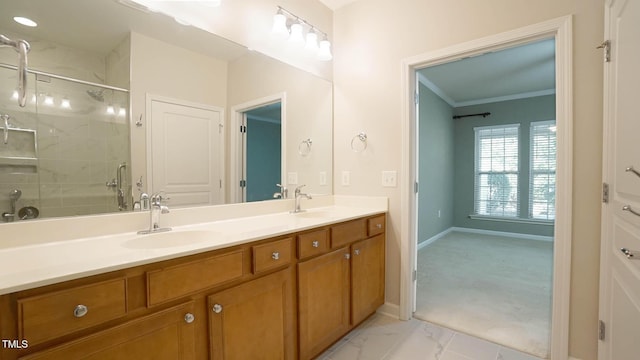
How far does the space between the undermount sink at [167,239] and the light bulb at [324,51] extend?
5.58 ft

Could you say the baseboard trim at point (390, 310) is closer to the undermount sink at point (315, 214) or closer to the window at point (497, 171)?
the undermount sink at point (315, 214)

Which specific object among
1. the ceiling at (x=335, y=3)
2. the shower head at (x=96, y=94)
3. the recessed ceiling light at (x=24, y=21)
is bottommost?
the shower head at (x=96, y=94)

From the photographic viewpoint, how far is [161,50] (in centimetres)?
153

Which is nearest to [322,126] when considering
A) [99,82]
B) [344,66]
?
[344,66]

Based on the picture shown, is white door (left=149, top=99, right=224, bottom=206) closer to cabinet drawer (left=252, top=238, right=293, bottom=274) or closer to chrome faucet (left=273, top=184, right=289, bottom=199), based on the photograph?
chrome faucet (left=273, top=184, right=289, bottom=199)

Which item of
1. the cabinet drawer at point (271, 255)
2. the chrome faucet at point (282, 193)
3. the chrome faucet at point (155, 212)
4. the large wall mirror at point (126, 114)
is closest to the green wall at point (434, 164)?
the chrome faucet at point (282, 193)

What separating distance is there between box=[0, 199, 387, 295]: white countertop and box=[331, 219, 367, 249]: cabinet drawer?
0.07 meters

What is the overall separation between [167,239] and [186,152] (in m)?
0.52

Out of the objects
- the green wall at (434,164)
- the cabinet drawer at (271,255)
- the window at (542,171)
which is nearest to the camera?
the cabinet drawer at (271,255)

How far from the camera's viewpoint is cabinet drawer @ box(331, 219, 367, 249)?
1743 mm

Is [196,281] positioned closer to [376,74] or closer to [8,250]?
[8,250]

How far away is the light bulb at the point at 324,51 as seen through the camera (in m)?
2.35

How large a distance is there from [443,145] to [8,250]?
558 cm

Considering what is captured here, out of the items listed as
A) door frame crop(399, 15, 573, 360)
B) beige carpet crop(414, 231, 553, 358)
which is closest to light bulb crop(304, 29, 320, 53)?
door frame crop(399, 15, 573, 360)
